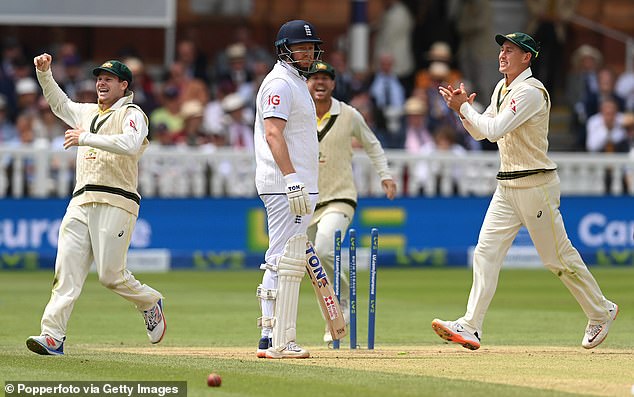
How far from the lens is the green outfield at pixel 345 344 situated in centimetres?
933

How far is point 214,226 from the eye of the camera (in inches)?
797

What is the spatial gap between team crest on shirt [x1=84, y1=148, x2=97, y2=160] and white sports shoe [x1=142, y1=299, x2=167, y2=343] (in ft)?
4.22

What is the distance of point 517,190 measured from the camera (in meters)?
11.3

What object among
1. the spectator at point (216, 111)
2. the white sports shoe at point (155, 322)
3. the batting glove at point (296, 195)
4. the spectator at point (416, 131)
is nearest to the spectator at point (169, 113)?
the spectator at point (216, 111)

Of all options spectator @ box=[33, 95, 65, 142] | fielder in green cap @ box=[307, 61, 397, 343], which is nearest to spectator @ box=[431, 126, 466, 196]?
spectator @ box=[33, 95, 65, 142]

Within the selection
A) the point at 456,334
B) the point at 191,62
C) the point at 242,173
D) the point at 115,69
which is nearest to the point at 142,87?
the point at 191,62

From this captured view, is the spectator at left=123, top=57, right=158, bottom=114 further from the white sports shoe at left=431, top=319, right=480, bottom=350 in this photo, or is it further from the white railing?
the white sports shoe at left=431, top=319, right=480, bottom=350

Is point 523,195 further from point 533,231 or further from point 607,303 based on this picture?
point 607,303

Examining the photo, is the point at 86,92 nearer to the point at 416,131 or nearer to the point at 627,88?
the point at 416,131

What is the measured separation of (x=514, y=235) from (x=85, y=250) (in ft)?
10.3

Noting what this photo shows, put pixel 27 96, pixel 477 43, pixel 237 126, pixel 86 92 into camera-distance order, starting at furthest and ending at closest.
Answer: pixel 477 43 → pixel 237 126 → pixel 27 96 → pixel 86 92

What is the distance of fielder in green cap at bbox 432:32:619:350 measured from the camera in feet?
36.3

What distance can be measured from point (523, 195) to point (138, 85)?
12111 millimetres

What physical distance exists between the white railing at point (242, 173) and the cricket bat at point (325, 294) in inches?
372
